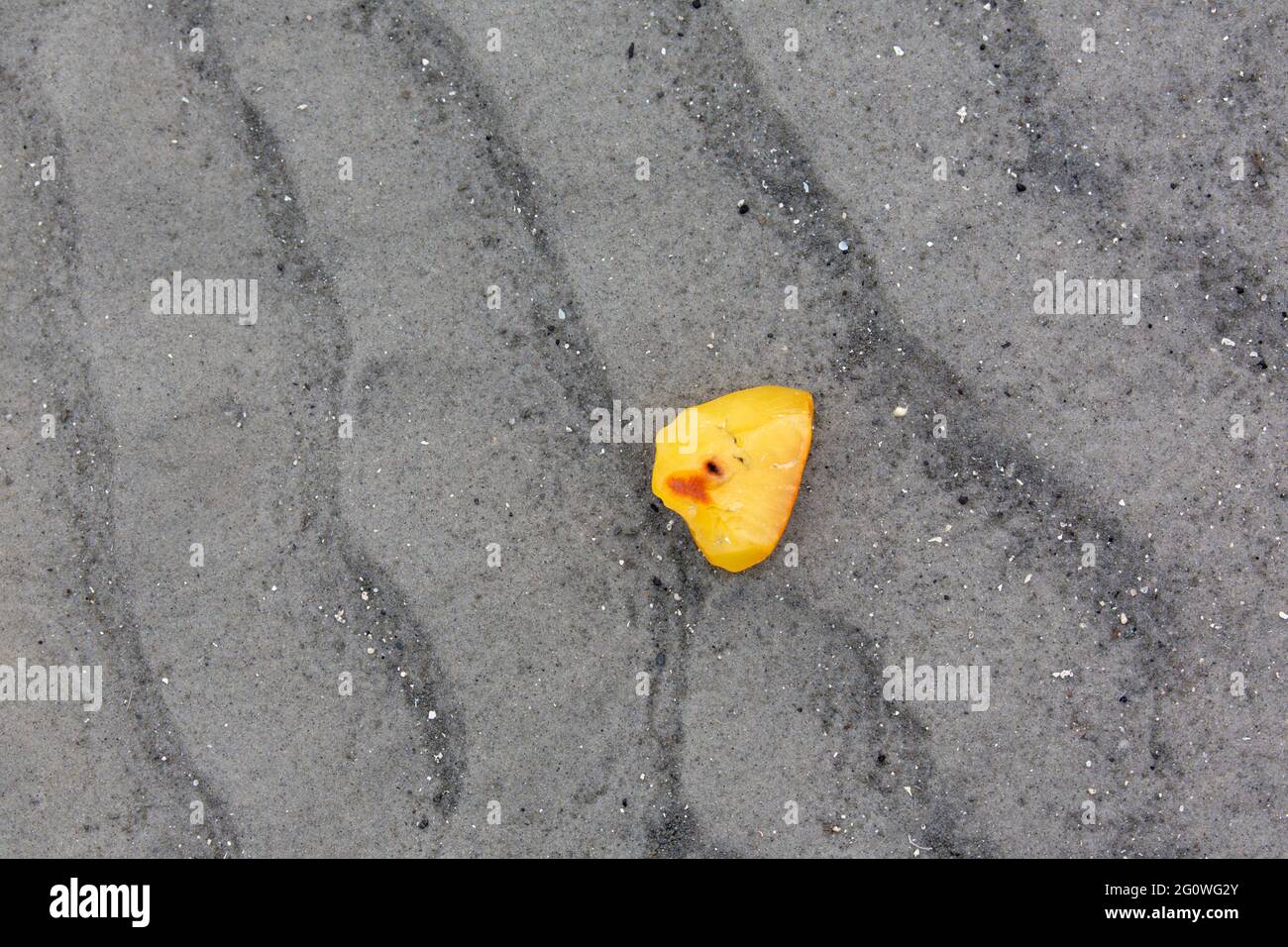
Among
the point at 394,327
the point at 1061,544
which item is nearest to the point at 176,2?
the point at 394,327

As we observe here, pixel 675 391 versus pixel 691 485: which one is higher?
pixel 675 391

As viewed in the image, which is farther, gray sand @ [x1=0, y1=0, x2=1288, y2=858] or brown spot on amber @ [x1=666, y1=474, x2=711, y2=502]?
gray sand @ [x1=0, y1=0, x2=1288, y2=858]

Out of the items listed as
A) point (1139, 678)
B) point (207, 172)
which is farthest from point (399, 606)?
point (1139, 678)

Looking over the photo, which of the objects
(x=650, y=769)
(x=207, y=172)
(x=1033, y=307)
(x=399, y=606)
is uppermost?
(x=207, y=172)

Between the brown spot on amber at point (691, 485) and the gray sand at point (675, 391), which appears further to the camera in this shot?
the gray sand at point (675, 391)

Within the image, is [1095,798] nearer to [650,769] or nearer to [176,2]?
[650,769]

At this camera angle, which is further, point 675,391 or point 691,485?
point 675,391
